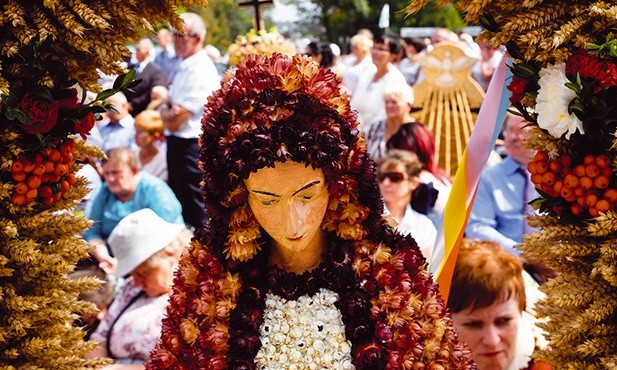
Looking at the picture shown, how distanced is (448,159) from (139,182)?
1.89 meters

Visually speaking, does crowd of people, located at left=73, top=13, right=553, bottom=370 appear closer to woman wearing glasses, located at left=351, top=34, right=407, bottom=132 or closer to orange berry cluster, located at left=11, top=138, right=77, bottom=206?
woman wearing glasses, located at left=351, top=34, right=407, bottom=132

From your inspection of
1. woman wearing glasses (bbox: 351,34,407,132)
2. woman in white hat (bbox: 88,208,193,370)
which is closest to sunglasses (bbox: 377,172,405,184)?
woman in white hat (bbox: 88,208,193,370)

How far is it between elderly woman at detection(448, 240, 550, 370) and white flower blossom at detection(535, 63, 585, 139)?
982 mm

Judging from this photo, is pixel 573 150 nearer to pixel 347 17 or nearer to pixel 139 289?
pixel 139 289

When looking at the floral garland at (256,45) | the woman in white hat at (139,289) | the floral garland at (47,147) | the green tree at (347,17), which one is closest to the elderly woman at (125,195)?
the woman in white hat at (139,289)

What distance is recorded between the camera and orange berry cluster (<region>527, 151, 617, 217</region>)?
Answer: 2.20 m

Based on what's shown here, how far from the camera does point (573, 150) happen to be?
Result: 2.28 m

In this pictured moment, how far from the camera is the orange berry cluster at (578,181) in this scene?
2.20 meters

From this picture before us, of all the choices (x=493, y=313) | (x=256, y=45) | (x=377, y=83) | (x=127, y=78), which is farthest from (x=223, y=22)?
(x=127, y=78)

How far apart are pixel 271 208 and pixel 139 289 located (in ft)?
5.19

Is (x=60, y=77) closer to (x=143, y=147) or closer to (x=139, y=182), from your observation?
(x=139, y=182)

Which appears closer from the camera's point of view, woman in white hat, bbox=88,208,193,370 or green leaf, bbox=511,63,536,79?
green leaf, bbox=511,63,536,79

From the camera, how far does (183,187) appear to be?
5824 mm

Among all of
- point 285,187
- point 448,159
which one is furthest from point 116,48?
point 448,159
